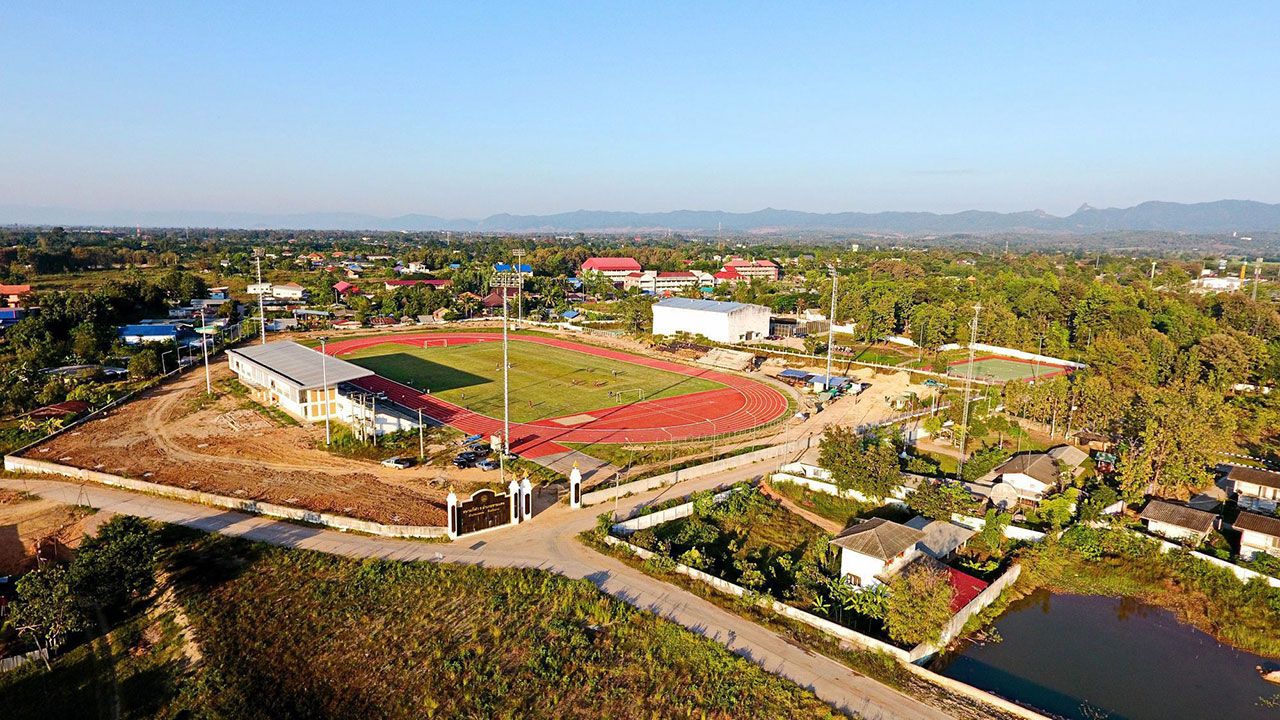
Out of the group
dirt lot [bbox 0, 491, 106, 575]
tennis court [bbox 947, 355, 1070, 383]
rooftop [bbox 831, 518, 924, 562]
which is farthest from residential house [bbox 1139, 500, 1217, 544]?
dirt lot [bbox 0, 491, 106, 575]

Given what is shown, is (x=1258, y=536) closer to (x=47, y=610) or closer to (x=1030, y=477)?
(x=1030, y=477)

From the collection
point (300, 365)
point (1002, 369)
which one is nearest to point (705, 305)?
point (1002, 369)

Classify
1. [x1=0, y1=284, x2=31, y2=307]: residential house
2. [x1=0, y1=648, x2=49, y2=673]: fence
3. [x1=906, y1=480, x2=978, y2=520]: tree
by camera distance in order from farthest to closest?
1. [x1=0, y1=284, x2=31, y2=307]: residential house
2. [x1=906, y1=480, x2=978, y2=520]: tree
3. [x1=0, y1=648, x2=49, y2=673]: fence

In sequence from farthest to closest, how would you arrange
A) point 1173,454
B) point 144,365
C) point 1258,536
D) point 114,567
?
point 144,365 → point 1173,454 → point 1258,536 → point 114,567

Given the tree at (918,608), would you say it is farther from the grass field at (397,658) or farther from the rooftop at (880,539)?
the grass field at (397,658)

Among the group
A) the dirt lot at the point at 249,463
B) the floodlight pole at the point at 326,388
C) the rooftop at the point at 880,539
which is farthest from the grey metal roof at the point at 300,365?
the rooftop at the point at 880,539

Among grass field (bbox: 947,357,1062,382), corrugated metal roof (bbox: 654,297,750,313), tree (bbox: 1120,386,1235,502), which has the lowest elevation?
grass field (bbox: 947,357,1062,382)

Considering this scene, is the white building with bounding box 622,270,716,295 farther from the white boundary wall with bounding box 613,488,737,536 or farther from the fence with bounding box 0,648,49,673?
the fence with bounding box 0,648,49,673
